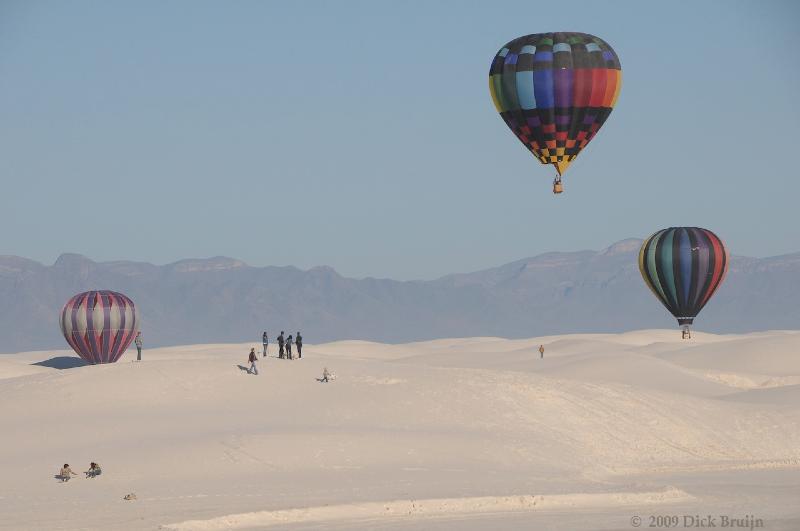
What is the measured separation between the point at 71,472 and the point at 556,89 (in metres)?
28.2

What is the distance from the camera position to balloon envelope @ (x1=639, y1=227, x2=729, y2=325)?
280 feet

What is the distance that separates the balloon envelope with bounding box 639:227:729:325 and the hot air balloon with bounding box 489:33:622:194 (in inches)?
813

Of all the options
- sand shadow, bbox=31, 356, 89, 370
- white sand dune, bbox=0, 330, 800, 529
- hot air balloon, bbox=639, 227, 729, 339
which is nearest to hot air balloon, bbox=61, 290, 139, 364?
sand shadow, bbox=31, 356, 89, 370

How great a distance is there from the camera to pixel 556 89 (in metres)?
64.9

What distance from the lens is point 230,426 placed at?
166 ft

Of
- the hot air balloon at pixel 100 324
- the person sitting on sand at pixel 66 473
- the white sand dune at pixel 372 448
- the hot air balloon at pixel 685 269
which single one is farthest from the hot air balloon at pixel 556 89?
the hot air balloon at pixel 100 324

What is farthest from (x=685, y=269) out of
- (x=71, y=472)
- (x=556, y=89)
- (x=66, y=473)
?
(x=66, y=473)

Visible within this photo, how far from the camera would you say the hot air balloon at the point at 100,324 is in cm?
8819

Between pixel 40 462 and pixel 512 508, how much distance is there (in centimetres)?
1432

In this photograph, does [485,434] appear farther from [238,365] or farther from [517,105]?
[517,105]

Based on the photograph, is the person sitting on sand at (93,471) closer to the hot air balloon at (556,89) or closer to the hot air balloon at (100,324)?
the hot air balloon at (556,89)

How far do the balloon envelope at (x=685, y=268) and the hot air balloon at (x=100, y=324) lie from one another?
2806 cm

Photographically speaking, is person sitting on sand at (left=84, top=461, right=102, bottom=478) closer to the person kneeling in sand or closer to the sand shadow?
the person kneeling in sand

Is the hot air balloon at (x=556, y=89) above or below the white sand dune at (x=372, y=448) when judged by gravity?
above
